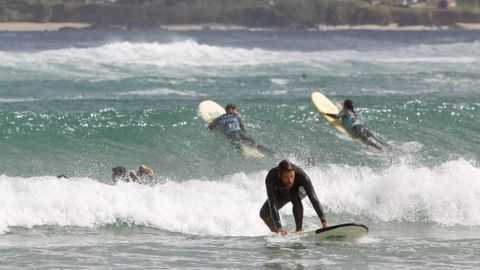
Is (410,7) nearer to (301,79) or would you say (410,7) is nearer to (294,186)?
(301,79)

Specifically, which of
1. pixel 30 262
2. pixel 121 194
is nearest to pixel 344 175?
pixel 121 194

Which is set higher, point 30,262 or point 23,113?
point 23,113

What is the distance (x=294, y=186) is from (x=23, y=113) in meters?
12.5

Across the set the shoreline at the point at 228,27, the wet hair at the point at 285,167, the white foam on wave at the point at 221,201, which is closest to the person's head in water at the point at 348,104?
the white foam on wave at the point at 221,201

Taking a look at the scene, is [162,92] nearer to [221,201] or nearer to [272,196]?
[221,201]

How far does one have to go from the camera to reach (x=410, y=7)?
130750 mm

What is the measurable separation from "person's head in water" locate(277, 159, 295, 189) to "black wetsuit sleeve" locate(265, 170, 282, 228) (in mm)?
97

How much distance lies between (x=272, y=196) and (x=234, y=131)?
790 centimetres

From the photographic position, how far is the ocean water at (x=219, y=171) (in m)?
12.9

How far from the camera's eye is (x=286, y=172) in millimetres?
12266

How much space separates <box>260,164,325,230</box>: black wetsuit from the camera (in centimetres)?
1236

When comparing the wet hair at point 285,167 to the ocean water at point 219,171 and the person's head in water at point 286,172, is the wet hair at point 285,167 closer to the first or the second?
the person's head in water at point 286,172

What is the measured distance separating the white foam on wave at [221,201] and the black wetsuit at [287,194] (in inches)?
66.6

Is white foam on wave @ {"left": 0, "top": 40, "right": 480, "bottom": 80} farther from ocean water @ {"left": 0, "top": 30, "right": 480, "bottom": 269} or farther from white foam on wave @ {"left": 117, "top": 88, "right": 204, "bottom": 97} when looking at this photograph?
white foam on wave @ {"left": 117, "top": 88, "right": 204, "bottom": 97}
